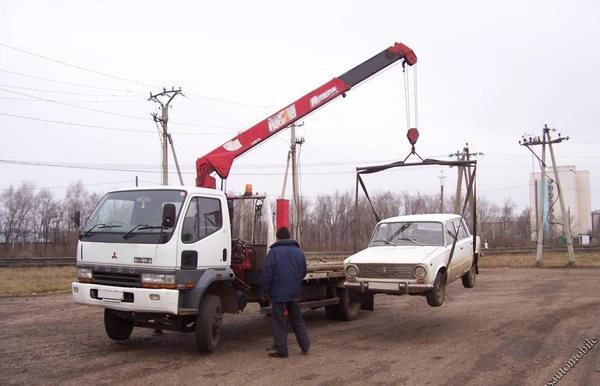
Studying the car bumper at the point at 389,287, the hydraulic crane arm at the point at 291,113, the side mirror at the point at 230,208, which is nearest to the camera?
the side mirror at the point at 230,208

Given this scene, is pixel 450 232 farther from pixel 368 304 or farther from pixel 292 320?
pixel 292 320

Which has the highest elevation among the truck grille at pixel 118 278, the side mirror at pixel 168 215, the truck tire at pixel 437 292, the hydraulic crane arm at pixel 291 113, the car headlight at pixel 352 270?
the hydraulic crane arm at pixel 291 113

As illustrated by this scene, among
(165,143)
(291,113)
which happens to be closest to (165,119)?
(165,143)

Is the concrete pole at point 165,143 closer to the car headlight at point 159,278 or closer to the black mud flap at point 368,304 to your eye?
the black mud flap at point 368,304

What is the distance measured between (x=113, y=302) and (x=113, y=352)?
3.77 feet

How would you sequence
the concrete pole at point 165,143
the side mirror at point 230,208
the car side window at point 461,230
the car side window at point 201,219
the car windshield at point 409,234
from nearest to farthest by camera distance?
the car side window at point 201,219 < the side mirror at point 230,208 < the car windshield at point 409,234 < the car side window at point 461,230 < the concrete pole at point 165,143

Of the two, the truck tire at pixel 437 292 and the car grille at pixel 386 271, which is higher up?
the car grille at pixel 386 271

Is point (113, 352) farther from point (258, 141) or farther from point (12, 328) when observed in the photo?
point (258, 141)

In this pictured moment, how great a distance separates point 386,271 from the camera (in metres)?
8.89

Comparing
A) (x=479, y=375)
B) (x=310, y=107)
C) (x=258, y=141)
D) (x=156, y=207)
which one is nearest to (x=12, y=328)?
(x=156, y=207)

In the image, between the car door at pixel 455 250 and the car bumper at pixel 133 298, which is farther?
the car door at pixel 455 250

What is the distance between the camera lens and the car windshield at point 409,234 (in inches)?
393

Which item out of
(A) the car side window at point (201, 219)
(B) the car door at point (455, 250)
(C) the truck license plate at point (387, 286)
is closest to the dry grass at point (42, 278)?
(B) the car door at point (455, 250)

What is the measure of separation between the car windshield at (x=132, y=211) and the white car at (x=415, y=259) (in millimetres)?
3686
